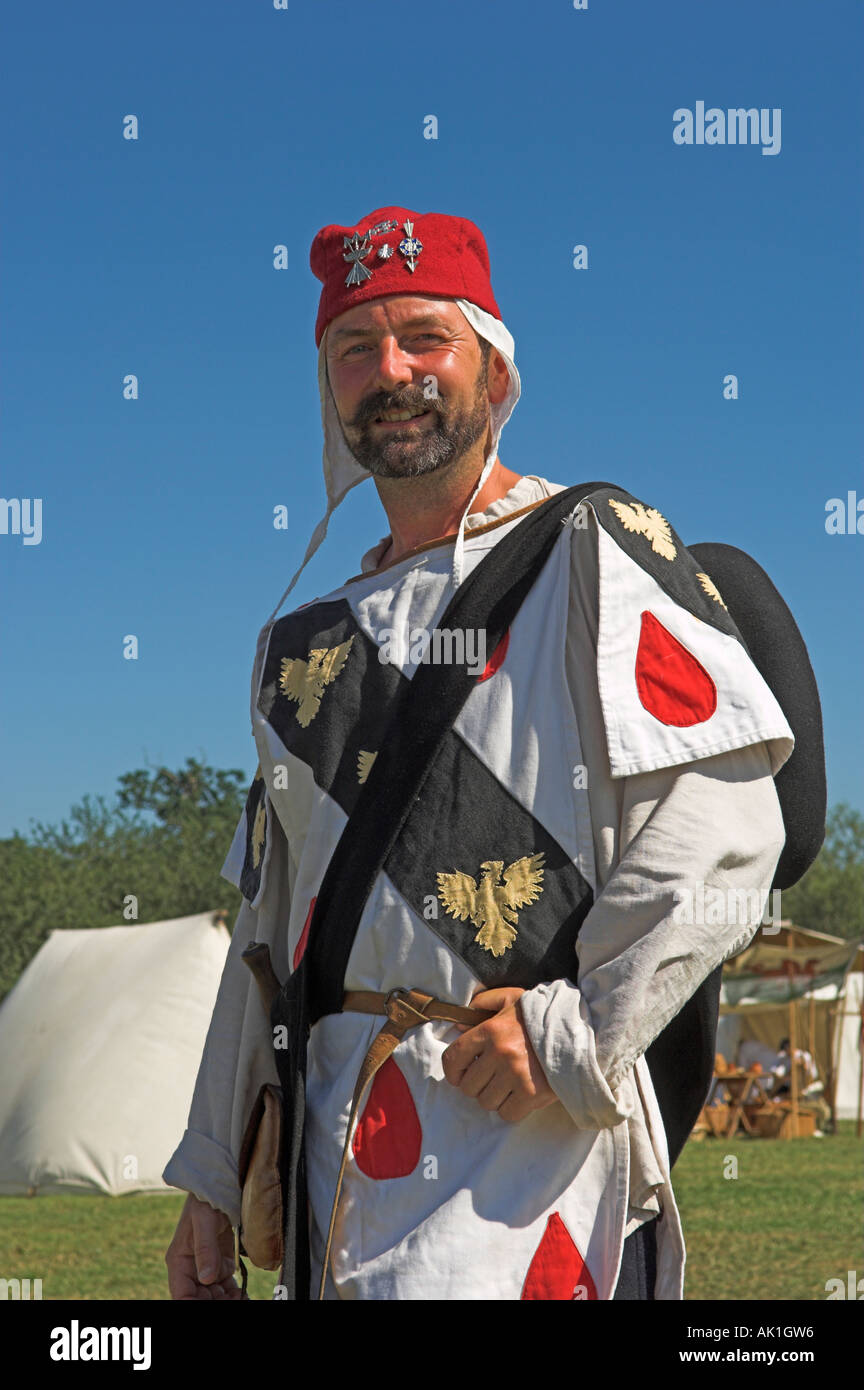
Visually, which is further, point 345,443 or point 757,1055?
point 757,1055

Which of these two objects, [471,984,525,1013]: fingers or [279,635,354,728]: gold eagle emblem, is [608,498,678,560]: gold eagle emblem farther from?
[471,984,525,1013]: fingers

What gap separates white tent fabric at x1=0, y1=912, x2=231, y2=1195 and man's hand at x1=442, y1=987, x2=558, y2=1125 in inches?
429

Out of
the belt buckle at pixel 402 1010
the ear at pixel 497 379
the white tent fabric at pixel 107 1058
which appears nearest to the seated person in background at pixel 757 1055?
the white tent fabric at pixel 107 1058

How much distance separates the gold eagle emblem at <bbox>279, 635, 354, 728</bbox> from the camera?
2271 mm

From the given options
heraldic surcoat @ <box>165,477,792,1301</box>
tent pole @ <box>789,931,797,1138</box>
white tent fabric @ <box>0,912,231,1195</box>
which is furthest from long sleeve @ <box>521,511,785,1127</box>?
tent pole @ <box>789,931,797,1138</box>

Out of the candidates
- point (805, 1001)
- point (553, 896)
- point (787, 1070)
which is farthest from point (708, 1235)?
point (805, 1001)

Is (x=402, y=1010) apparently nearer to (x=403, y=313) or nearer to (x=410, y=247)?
(x=403, y=313)

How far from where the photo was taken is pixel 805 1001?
20766 mm

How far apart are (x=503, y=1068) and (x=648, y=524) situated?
2.69 ft

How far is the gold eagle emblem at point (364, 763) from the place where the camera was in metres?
2.13

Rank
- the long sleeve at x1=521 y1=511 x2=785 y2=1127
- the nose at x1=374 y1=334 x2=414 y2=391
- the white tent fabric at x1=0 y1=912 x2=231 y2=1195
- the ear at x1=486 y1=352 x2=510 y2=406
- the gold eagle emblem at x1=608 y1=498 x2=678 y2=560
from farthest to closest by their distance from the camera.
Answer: the white tent fabric at x1=0 y1=912 x2=231 y2=1195 < the ear at x1=486 y1=352 x2=510 y2=406 < the nose at x1=374 y1=334 x2=414 y2=391 < the gold eagle emblem at x1=608 y1=498 x2=678 y2=560 < the long sleeve at x1=521 y1=511 x2=785 y2=1127

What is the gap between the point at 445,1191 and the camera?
188 centimetres
